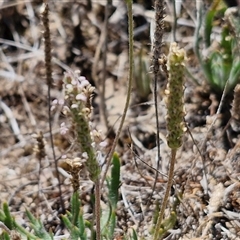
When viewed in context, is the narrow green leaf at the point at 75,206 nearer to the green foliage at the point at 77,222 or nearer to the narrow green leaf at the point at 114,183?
the green foliage at the point at 77,222

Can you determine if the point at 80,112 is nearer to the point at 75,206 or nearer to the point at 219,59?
the point at 75,206

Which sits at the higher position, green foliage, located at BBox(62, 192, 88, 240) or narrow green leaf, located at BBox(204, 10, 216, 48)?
narrow green leaf, located at BBox(204, 10, 216, 48)


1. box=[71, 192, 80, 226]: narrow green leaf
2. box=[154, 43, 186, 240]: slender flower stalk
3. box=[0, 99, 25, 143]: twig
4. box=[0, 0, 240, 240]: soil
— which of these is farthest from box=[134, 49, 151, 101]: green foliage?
box=[154, 43, 186, 240]: slender flower stalk

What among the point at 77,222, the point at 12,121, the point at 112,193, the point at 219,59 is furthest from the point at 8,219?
the point at 219,59

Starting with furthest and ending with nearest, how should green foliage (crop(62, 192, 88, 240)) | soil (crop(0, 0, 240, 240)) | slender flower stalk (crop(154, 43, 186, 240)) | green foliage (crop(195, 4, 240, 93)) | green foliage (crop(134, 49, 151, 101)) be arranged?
1. green foliage (crop(134, 49, 151, 101))
2. green foliage (crop(195, 4, 240, 93))
3. soil (crop(0, 0, 240, 240))
4. green foliage (crop(62, 192, 88, 240))
5. slender flower stalk (crop(154, 43, 186, 240))

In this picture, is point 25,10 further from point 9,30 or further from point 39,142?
point 39,142

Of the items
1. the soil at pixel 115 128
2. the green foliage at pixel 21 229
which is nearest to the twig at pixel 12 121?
the soil at pixel 115 128

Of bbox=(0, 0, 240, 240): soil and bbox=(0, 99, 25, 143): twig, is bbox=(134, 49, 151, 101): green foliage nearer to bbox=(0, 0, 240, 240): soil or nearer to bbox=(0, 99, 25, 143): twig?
bbox=(0, 0, 240, 240): soil

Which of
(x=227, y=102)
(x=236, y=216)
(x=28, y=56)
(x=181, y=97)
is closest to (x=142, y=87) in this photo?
(x=227, y=102)
